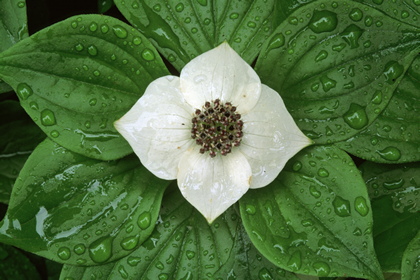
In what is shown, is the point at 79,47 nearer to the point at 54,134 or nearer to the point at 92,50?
the point at 92,50

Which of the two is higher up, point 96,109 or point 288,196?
point 96,109

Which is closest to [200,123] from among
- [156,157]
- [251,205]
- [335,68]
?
[156,157]

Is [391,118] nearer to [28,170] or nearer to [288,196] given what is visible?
[288,196]

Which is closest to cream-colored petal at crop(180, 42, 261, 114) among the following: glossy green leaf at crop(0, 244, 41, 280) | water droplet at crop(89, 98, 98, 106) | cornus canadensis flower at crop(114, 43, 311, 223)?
cornus canadensis flower at crop(114, 43, 311, 223)

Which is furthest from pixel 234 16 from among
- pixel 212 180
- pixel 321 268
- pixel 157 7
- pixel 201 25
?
pixel 321 268

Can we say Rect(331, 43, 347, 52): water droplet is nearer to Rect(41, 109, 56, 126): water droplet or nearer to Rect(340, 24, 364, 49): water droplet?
Rect(340, 24, 364, 49): water droplet

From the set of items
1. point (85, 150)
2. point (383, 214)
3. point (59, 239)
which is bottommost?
point (383, 214)

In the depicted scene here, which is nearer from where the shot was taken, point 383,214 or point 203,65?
point 203,65
